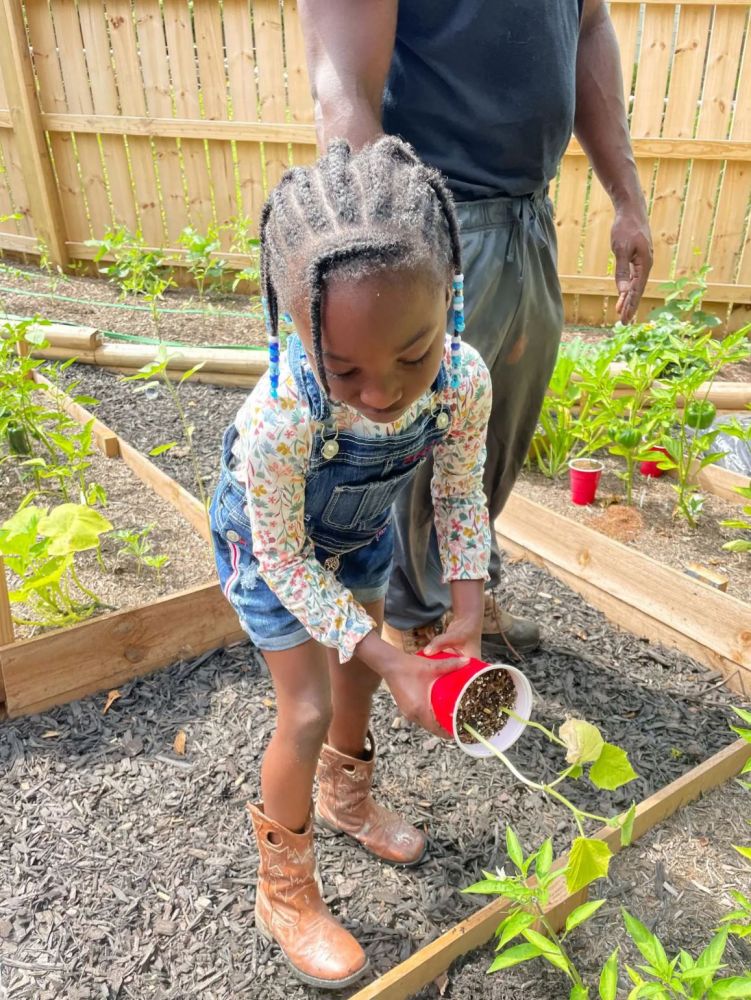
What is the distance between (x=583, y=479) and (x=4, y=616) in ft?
7.11

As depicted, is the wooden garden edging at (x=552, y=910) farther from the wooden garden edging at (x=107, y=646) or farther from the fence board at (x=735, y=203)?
the fence board at (x=735, y=203)

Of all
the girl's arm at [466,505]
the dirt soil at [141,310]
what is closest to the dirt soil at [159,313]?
the dirt soil at [141,310]

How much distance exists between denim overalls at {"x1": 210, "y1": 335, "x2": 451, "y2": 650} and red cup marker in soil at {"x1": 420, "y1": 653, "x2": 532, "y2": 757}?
1.12ft

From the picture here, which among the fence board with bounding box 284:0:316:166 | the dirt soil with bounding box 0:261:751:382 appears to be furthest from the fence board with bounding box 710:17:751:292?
the fence board with bounding box 284:0:316:166

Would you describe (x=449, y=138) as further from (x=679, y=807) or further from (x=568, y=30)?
(x=679, y=807)

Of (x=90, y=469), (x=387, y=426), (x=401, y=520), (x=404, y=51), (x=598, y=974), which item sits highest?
(x=404, y=51)

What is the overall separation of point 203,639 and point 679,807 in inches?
58.9

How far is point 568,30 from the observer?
1.91 metres

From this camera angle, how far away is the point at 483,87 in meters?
1.82

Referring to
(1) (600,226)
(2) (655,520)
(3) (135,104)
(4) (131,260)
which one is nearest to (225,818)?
(2) (655,520)

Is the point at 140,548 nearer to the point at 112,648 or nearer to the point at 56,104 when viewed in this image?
the point at 112,648

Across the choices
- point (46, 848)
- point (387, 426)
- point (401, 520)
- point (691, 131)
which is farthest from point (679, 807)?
point (691, 131)

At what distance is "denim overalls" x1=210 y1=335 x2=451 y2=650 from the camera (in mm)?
1397

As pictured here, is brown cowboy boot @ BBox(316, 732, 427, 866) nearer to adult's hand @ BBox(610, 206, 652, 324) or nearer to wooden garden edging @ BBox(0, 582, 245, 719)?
wooden garden edging @ BBox(0, 582, 245, 719)
